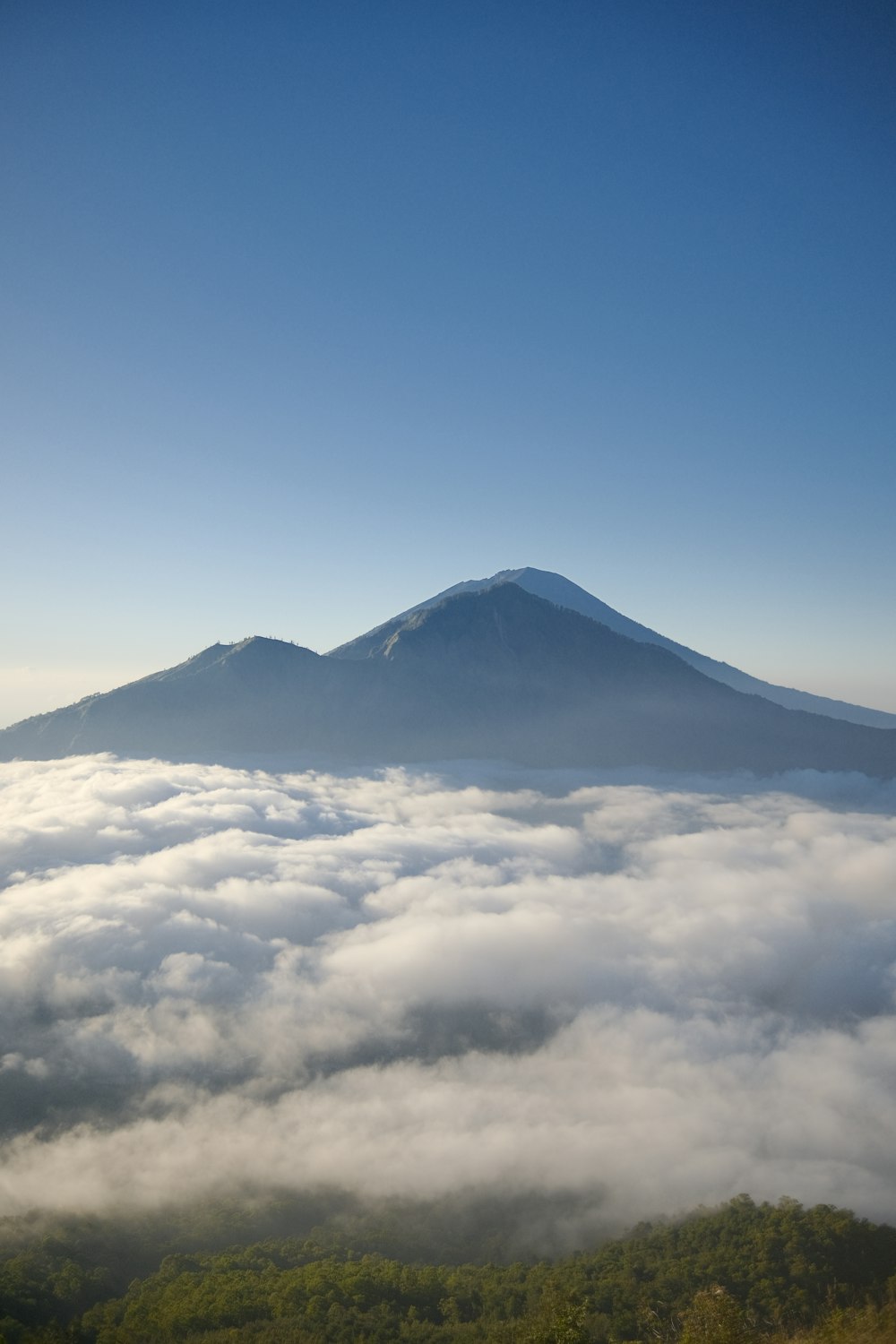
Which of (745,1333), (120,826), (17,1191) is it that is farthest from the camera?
(120,826)

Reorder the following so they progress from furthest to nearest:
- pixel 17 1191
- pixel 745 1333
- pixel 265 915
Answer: pixel 265 915 < pixel 17 1191 < pixel 745 1333

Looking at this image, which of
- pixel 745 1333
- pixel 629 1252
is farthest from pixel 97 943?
pixel 745 1333

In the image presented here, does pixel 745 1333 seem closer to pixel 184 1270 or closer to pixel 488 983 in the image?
pixel 184 1270

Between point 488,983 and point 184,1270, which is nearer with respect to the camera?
point 184,1270

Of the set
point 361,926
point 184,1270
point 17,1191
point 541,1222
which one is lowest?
point 541,1222

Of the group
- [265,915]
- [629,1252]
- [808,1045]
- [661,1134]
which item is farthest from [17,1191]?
[808,1045]

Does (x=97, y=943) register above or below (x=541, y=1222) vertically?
above

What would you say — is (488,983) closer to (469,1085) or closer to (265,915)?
(469,1085)
